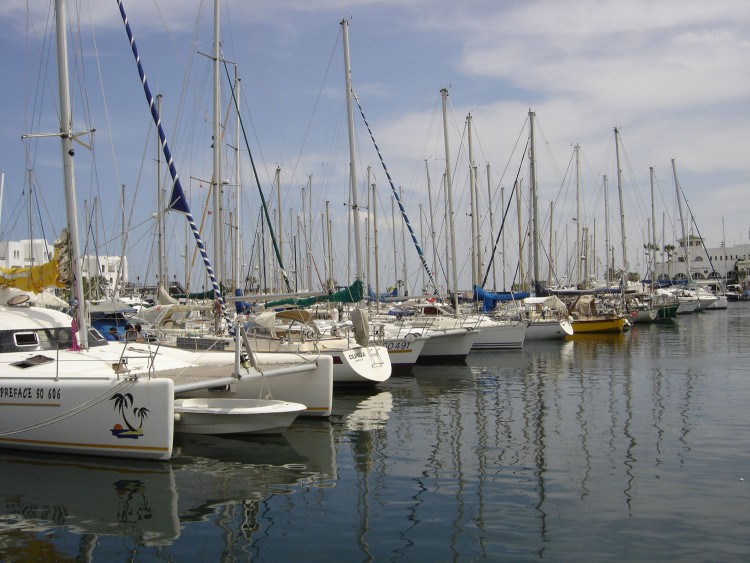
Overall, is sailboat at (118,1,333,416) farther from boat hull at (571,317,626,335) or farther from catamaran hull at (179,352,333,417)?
boat hull at (571,317,626,335)

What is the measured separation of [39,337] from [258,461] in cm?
599

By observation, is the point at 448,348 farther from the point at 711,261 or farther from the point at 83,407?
the point at 711,261

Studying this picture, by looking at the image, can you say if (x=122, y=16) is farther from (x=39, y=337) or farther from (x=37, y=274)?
(x=39, y=337)

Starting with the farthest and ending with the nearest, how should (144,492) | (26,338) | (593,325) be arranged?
(593,325) → (26,338) → (144,492)

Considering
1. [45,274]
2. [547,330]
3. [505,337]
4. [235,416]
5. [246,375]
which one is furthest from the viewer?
[547,330]

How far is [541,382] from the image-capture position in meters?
23.8

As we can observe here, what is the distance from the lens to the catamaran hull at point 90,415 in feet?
40.4

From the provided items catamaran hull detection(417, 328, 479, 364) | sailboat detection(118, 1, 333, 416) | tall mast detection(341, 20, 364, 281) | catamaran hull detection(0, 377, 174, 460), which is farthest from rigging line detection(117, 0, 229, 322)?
catamaran hull detection(417, 328, 479, 364)

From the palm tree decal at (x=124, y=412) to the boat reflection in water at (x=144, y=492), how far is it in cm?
55

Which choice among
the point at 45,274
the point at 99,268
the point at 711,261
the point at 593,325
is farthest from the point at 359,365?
the point at 711,261

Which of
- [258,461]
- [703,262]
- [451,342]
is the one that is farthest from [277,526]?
[703,262]

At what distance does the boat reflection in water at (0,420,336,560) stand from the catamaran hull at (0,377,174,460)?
28 centimetres

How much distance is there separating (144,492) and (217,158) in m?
14.0

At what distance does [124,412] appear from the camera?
12414 millimetres
